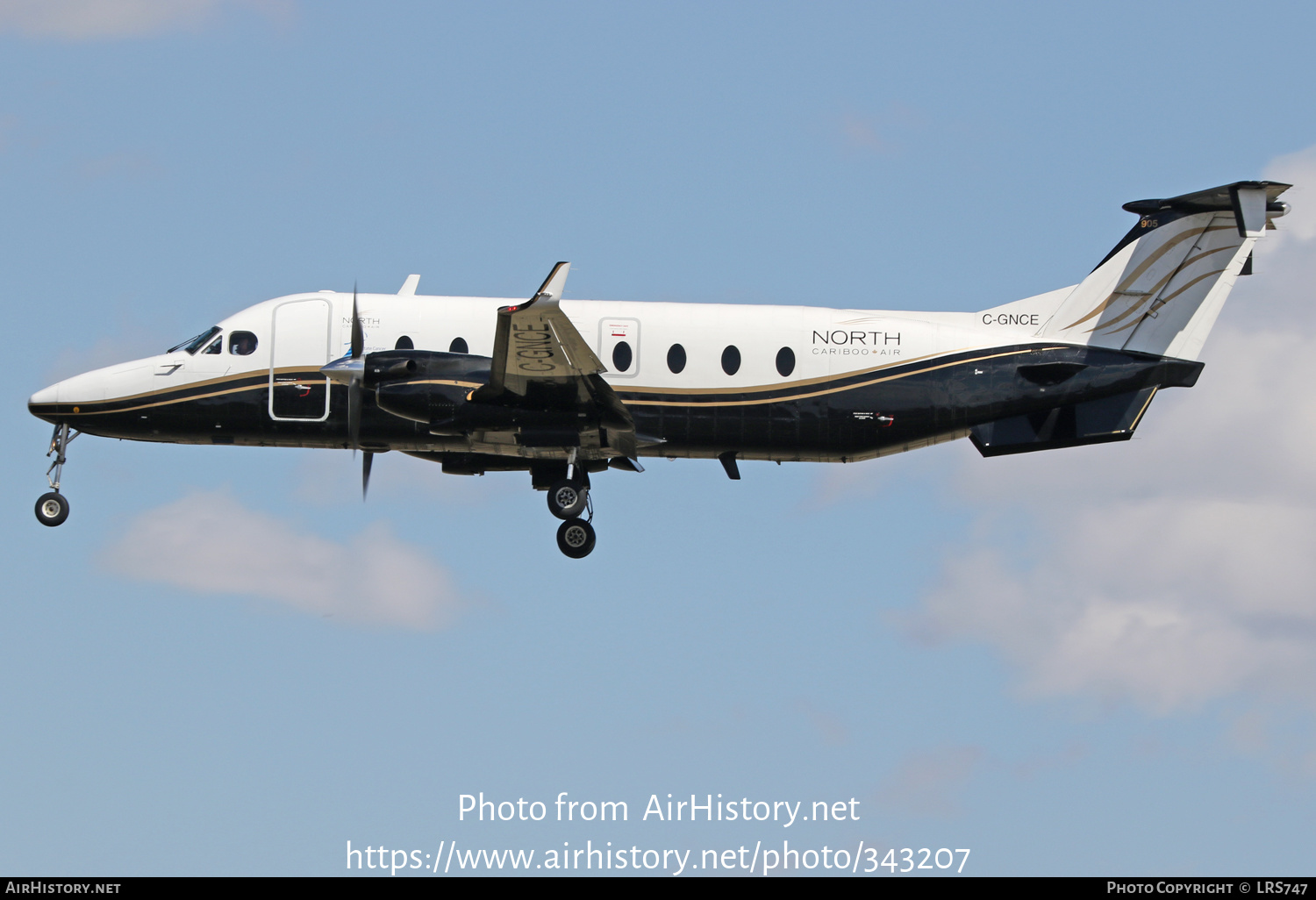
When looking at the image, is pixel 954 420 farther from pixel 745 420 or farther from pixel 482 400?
pixel 482 400

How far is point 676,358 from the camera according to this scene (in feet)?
91.8

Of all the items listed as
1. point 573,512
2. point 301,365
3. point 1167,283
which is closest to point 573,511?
point 573,512

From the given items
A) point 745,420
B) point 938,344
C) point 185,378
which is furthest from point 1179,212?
point 185,378

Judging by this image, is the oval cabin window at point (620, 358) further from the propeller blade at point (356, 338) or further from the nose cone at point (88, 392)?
the nose cone at point (88, 392)

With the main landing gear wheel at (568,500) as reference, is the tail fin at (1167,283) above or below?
above

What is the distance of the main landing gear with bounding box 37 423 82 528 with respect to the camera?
1141 inches

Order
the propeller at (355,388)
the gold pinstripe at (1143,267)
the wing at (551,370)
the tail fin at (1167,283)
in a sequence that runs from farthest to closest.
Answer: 1. the gold pinstripe at (1143,267)
2. the tail fin at (1167,283)
3. the propeller at (355,388)
4. the wing at (551,370)

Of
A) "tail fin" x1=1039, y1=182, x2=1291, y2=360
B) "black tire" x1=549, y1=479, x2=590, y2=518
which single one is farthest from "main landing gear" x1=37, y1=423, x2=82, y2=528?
"tail fin" x1=1039, y1=182, x2=1291, y2=360

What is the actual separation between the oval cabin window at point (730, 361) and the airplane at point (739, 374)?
0.03 m

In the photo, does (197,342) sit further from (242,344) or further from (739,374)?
(739,374)

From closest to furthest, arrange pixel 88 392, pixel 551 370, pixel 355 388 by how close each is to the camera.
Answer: pixel 551 370 < pixel 355 388 < pixel 88 392

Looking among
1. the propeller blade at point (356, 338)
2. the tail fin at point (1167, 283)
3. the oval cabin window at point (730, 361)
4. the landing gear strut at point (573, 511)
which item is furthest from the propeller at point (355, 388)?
the tail fin at point (1167, 283)

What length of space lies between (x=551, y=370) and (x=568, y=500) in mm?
2822

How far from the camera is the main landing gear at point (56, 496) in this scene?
95.1 feet
